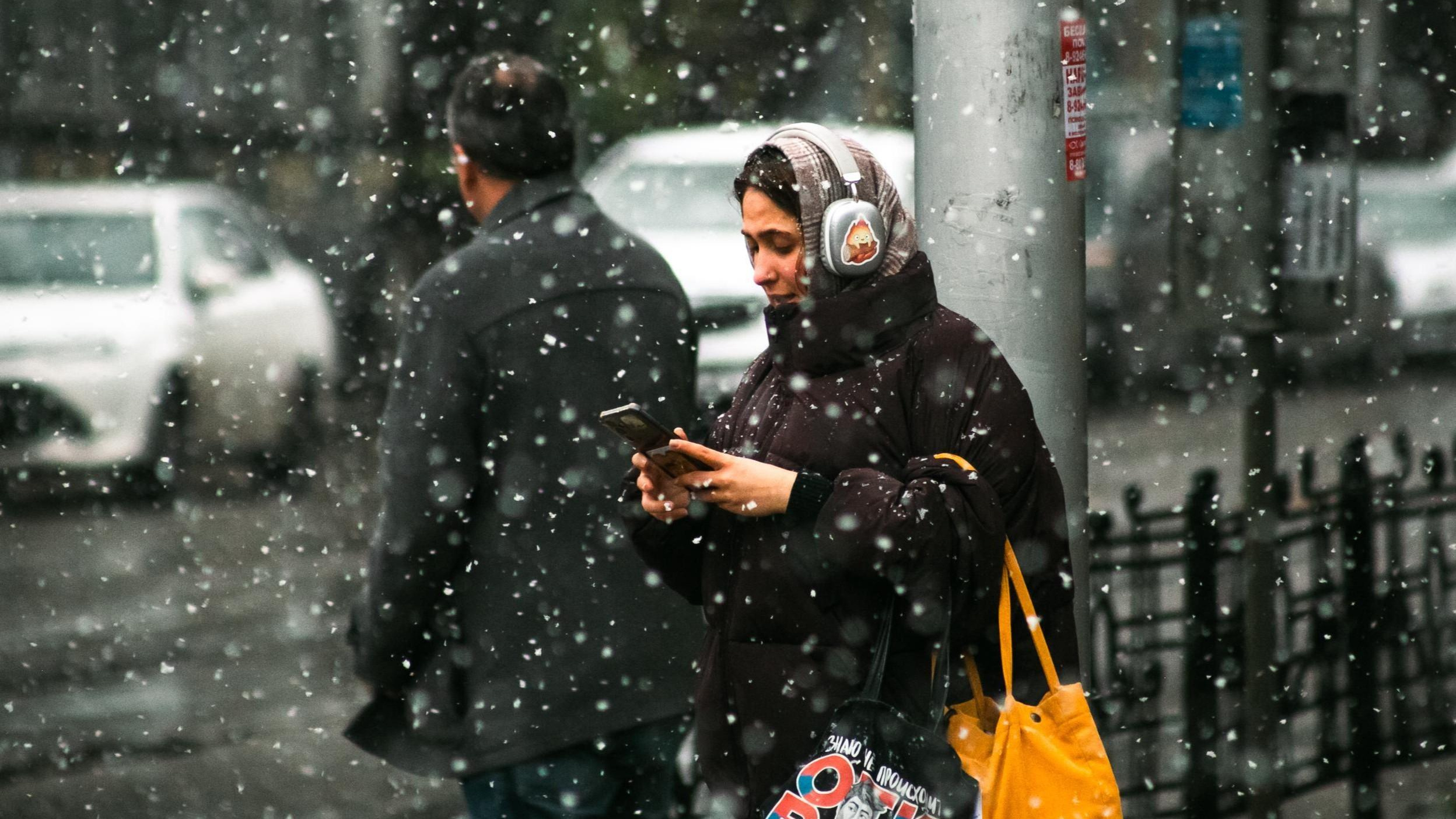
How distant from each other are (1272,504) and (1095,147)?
14209 millimetres

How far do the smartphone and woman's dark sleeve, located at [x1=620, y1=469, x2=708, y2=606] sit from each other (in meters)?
0.15

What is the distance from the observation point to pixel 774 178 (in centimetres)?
238

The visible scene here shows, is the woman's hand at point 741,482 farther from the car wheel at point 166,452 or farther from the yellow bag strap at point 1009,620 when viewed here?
the car wheel at point 166,452

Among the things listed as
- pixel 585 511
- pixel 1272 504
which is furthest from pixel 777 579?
pixel 1272 504

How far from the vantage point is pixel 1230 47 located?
4.04 m

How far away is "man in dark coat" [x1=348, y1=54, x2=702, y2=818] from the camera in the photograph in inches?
111

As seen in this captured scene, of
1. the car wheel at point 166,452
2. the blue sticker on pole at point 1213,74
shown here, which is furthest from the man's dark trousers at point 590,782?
the car wheel at point 166,452

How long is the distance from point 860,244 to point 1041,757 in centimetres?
74

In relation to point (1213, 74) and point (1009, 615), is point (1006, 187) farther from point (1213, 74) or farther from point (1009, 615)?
point (1213, 74)

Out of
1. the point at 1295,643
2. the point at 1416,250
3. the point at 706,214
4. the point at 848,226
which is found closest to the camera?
the point at 848,226

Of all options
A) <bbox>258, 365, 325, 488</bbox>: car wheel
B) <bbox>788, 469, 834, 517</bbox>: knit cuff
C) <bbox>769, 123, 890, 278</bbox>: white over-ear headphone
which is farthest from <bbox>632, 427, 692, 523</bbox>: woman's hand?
<bbox>258, 365, 325, 488</bbox>: car wheel

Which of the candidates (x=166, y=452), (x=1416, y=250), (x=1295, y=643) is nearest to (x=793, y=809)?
(x=1295, y=643)

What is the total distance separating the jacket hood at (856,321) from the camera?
236 centimetres

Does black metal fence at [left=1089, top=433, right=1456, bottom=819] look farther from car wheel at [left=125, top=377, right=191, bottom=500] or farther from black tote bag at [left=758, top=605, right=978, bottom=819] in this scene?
car wheel at [left=125, top=377, right=191, bottom=500]
